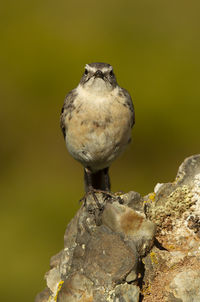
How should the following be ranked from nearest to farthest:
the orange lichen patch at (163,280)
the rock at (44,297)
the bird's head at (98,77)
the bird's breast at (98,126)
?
the orange lichen patch at (163,280)
the rock at (44,297)
the bird's breast at (98,126)
the bird's head at (98,77)

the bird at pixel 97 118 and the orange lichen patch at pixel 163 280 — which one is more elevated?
the bird at pixel 97 118

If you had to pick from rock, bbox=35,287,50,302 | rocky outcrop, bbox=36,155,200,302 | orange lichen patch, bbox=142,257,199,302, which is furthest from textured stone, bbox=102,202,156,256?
rock, bbox=35,287,50,302

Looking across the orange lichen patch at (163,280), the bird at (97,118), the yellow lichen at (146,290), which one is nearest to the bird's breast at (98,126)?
the bird at (97,118)

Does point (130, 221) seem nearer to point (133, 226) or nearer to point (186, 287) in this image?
point (133, 226)

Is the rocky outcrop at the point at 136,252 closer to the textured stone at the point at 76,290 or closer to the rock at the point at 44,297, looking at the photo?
the textured stone at the point at 76,290

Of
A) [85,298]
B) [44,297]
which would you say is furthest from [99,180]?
[85,298]

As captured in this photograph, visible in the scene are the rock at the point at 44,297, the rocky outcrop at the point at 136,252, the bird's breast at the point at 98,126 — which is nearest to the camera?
the rocky outcrop at the point at 136,252

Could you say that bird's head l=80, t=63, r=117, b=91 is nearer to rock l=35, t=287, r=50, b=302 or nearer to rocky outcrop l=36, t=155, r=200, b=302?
rocky outcrop l=36, t=155, r=200, b=302
